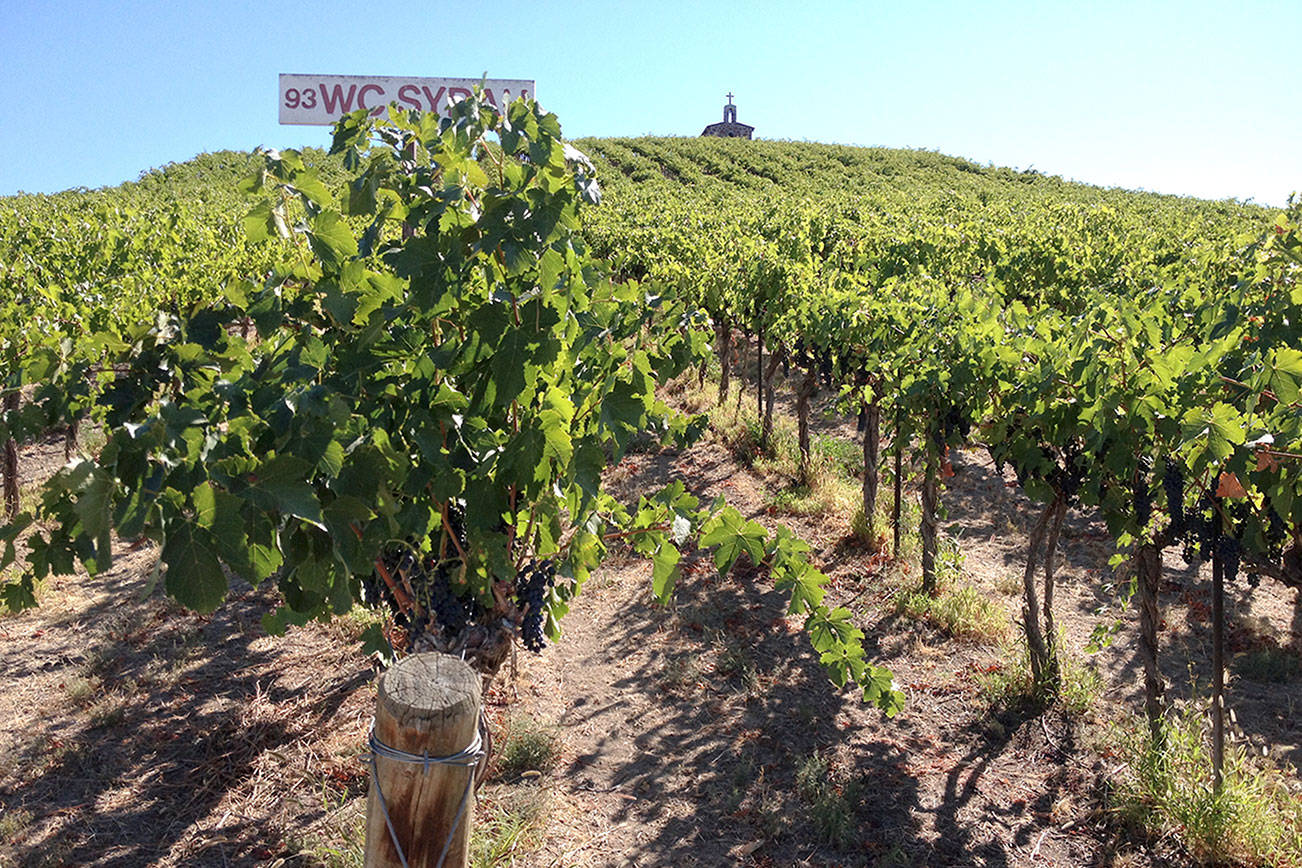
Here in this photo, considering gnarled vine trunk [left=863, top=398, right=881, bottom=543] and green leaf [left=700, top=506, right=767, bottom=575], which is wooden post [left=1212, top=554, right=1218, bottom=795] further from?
gnarled vine trunk [left=863, top=398, right=881, bottom=543]

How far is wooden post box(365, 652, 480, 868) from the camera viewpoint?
187cm

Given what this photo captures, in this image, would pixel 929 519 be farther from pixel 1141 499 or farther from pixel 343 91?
pixel 343 91

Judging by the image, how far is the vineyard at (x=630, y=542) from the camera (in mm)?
2176

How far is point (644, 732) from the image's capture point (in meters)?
4.54

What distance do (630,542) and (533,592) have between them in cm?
50

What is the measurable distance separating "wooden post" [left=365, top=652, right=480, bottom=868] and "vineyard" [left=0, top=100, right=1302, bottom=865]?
1.04ft

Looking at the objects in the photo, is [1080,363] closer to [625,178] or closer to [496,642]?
[496,642]

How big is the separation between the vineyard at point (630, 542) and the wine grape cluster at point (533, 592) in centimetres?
2

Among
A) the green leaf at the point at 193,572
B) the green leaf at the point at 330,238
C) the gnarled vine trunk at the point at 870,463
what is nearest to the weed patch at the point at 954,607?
the gnarled vine trunk at the point at 870,463

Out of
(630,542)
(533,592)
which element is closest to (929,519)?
(630,542)

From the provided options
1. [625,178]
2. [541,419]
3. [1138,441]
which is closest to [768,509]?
[1138,441]

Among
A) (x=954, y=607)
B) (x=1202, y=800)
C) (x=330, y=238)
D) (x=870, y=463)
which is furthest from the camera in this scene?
(x=870, y=463)

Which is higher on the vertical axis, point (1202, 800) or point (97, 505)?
point (97, 505)

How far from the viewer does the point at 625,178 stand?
36500mm
